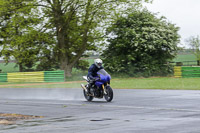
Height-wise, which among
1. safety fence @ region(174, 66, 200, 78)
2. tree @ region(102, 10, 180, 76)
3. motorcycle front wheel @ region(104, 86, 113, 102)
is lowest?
motorcycle front wheel @ region(104, 86, 113, 102)

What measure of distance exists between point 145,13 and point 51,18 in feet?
33.9

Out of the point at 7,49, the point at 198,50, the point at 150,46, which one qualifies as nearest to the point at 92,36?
the point at 150,46

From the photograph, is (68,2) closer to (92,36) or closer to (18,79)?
(92,36)

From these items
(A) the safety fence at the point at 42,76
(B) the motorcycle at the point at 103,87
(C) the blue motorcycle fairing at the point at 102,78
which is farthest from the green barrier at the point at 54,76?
(C) the blue motorcycle fairing at the point at 102,78

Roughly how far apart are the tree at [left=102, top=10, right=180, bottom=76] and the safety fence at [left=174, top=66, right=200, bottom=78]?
3.75 m

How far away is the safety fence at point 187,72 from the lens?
42.4 m

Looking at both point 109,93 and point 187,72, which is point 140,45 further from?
point 109,93

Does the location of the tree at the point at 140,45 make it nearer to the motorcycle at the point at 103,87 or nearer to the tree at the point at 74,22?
the tree at the point at 74,22

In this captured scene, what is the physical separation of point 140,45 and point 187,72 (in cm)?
640

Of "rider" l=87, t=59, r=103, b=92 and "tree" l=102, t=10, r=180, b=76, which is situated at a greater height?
"tree" l=102, t=10, r=180, b=76

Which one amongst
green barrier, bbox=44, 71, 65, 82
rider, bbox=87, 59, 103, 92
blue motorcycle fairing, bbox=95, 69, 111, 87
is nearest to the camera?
blue motorcycle fairing, bbox=95, 69, 111, 87

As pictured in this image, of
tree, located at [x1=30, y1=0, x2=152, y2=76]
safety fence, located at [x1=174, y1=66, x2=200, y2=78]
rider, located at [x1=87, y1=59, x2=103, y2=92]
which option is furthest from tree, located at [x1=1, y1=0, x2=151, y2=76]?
rider, located at [x1=87, y1=59, x2=103, y2=92]

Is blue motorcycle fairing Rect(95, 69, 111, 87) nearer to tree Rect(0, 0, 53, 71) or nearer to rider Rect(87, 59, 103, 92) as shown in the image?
rider Rect(87, 59, 103, 92)

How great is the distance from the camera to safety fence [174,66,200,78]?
139ft
